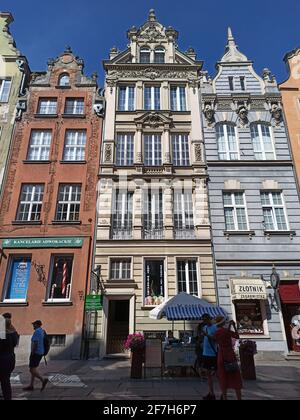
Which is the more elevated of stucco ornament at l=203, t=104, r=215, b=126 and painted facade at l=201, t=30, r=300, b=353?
stucco ornament at l=203, t=104, r=215, b=126

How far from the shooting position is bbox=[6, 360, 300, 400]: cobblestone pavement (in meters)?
7.19

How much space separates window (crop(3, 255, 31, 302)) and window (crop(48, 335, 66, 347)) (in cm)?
249

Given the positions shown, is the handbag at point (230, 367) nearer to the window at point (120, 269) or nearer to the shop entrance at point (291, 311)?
the window at point (120, 269)

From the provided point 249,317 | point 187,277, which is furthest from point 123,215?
point 249,317

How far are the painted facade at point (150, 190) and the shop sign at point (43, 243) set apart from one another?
1394 millimetres

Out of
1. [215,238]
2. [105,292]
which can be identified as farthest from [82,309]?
[215,238]

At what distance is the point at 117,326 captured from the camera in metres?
15.5

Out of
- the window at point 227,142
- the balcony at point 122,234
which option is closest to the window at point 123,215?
the balcony at point 122,234

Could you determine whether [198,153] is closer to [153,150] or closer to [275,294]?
[153,150]

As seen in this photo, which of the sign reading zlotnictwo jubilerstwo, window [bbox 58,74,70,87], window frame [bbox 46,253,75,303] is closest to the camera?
the sign reading zlotnictwo jubilerstwo

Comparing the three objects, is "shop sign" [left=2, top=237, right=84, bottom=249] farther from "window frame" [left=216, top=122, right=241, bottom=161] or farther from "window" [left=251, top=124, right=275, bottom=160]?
"window" [left=251, top=124, right=275, bottom=160]

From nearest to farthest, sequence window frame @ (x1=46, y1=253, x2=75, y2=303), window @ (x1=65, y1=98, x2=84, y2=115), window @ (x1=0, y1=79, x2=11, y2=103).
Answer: window frame @ (x1=46, y1=253, x2=75, y2=303) < window @ (x1=65, y1=98, x2=84, y2=115) < window @ (x1=0, y1=79, x2=11, y2=103)

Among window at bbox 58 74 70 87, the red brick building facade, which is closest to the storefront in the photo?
the red brick building facade
